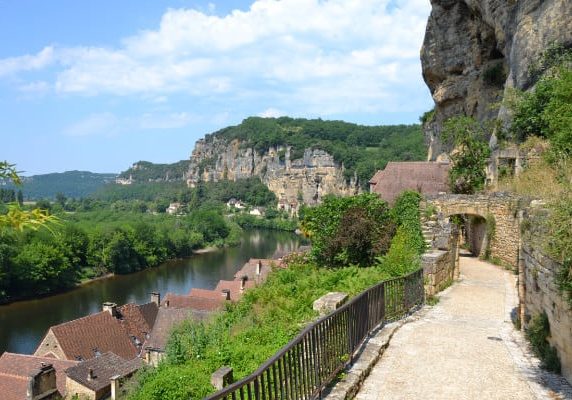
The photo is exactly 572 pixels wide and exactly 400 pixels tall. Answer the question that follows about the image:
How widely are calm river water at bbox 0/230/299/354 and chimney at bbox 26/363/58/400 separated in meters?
14.3

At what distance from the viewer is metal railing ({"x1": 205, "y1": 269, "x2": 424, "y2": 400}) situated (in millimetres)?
4455

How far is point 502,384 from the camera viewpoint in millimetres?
6504

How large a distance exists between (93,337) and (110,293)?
28.3 m

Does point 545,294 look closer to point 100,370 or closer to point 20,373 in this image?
point 100,370

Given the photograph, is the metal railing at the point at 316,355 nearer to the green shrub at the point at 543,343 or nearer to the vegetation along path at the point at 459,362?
the vegetation along path at the point at 459,362

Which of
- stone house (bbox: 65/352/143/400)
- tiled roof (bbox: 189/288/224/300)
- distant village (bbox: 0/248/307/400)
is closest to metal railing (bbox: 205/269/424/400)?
distant village (bbox: 0/248/307/400)

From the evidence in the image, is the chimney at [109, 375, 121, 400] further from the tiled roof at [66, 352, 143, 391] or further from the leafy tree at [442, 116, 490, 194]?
the leafy tree at [442, 116, 490, 194]

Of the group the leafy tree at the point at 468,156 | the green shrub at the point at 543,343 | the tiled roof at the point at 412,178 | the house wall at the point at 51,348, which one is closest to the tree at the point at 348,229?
the green shrub at the point at 543,343

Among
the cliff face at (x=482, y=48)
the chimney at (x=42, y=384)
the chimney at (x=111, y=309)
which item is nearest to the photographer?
the cliff face at (x=482, y=48)

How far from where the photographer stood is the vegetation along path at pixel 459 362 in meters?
6.23

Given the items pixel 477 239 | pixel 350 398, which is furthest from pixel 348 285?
pixel 477 239

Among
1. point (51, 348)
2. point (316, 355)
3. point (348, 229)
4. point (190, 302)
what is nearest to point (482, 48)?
point (348, 229)

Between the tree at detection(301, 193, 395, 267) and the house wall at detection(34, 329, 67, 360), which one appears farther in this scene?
the house wall at detection(34, 329, 67, 360)

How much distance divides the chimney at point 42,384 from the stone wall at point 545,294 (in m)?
19.5
